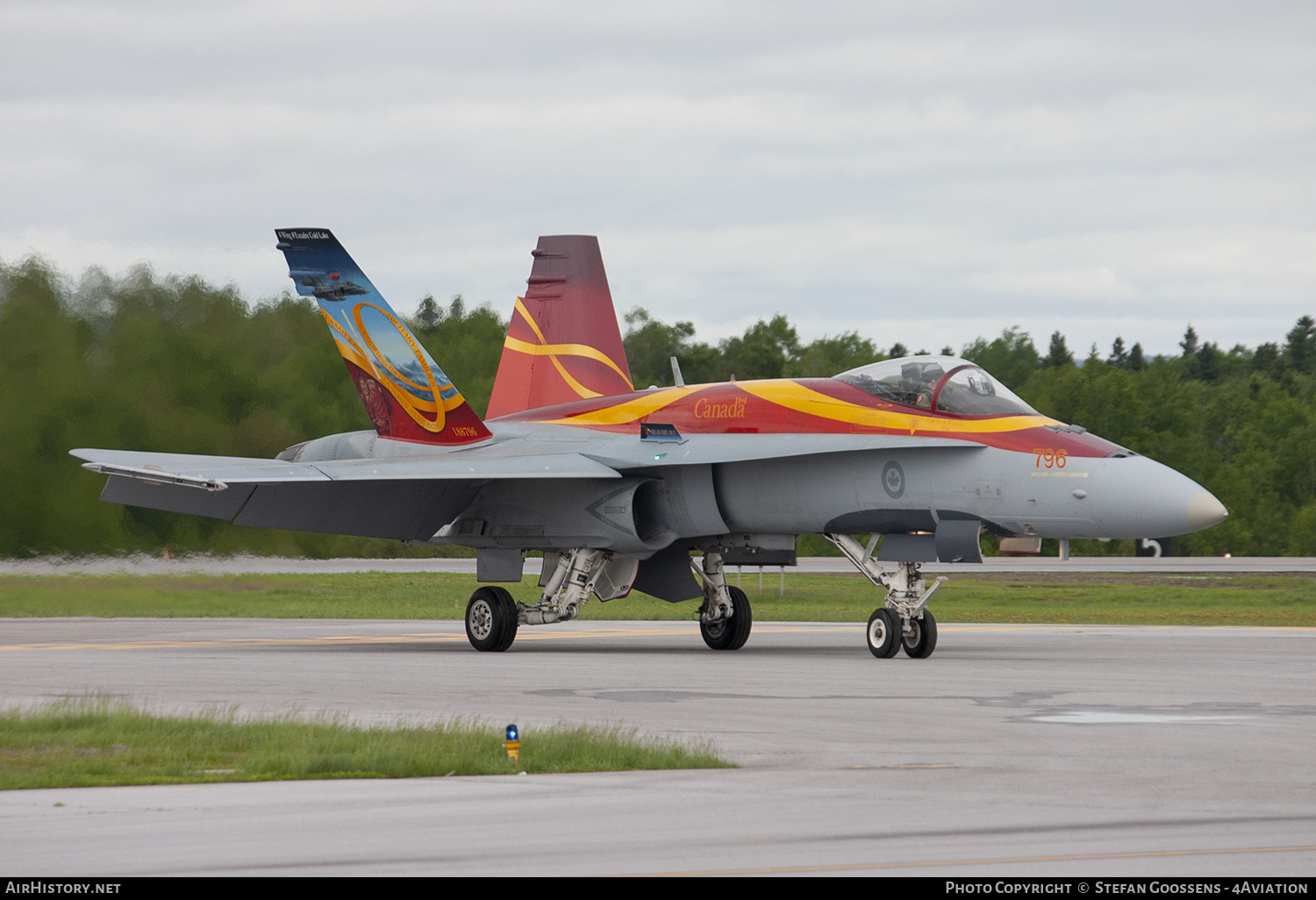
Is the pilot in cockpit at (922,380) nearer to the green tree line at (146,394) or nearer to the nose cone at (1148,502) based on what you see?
the nose cone at (1148,502)

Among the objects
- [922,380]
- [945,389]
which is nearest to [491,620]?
[922,380]

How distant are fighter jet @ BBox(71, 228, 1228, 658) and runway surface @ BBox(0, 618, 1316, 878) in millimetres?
1476

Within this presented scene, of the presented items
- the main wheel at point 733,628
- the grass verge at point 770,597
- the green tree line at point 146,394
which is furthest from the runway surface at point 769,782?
the green tree line at point 146,394

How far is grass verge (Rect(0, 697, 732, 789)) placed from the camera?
8.10 meters

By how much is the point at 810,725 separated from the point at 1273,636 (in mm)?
12529

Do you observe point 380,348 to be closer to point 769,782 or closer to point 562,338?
point 562,338

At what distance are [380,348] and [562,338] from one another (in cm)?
322

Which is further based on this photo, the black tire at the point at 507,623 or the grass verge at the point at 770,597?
the grass verge at the point at 770,597

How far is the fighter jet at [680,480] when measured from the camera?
621 inches

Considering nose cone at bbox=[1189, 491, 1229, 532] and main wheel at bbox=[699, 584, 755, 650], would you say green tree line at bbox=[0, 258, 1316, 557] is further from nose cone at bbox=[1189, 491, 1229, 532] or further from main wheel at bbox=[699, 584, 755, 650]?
nose cone at bbox=[1189, 491, 1229, 532]

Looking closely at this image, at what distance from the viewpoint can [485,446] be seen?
63.9 ft

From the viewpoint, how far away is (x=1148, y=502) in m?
14.9

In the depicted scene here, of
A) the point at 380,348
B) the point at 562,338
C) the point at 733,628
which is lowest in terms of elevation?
the point at 733,628

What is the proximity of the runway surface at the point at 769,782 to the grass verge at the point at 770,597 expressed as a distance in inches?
115
